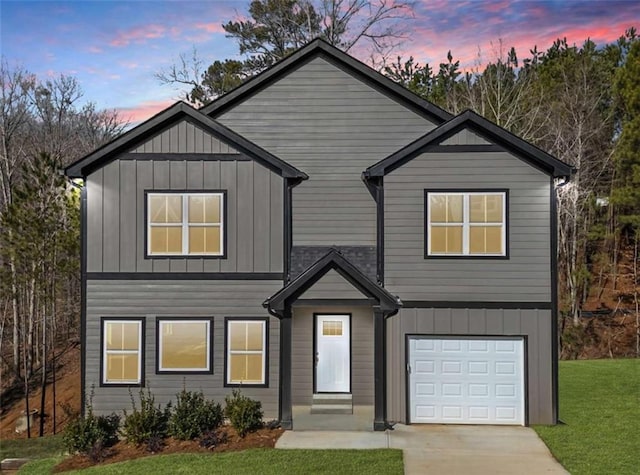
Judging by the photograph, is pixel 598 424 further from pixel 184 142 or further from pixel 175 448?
pixel 184 142

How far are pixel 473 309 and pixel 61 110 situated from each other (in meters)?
23.3

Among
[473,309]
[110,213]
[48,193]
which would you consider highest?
[48,193]

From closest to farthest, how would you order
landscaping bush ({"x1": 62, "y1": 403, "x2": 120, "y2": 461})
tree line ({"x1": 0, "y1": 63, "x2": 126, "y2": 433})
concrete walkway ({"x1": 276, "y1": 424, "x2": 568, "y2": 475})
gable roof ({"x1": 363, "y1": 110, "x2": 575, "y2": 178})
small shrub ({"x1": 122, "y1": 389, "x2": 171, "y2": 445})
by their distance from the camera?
concrete walkway ({"x1": 276, "y1": 424, "x2": 568, "y2": 475}) → landscaping bush ({"x1": 62, "y1": 403, "x2": 120, "y2": 461}) → small shrub ({"x1": 122, "y1": 389, "x2": 171, "y2": 445}) → gable roof ({"x1": 363, "y1": 110, "x2": 575, "y2": 178}) → tree line ({"x1": 0, "y1": 63, "x2": 126, "y2": 433})

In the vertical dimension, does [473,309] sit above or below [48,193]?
below

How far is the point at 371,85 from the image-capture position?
13867mm

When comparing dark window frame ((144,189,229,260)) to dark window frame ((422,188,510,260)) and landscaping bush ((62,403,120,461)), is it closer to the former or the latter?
landscaping bush ((62,403,120,461))

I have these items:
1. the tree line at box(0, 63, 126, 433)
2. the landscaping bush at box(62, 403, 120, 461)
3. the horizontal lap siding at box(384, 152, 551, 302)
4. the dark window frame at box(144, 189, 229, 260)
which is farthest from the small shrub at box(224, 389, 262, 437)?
the tree line at box(0, 63, 126, 433)

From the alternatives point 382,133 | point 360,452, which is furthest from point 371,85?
point 360,452

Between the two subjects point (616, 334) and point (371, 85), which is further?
point (616, 334)

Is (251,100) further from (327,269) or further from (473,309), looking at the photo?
(473,309)

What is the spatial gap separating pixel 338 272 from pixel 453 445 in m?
4.05

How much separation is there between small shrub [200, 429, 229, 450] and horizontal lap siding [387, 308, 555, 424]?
11.8ft

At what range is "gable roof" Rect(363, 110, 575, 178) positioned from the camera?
12328 mm

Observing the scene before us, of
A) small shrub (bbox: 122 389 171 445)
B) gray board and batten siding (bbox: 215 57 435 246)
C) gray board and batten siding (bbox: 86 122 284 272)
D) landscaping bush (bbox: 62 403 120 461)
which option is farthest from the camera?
gray board and batten siding (bbox: 215 57 435 246)
